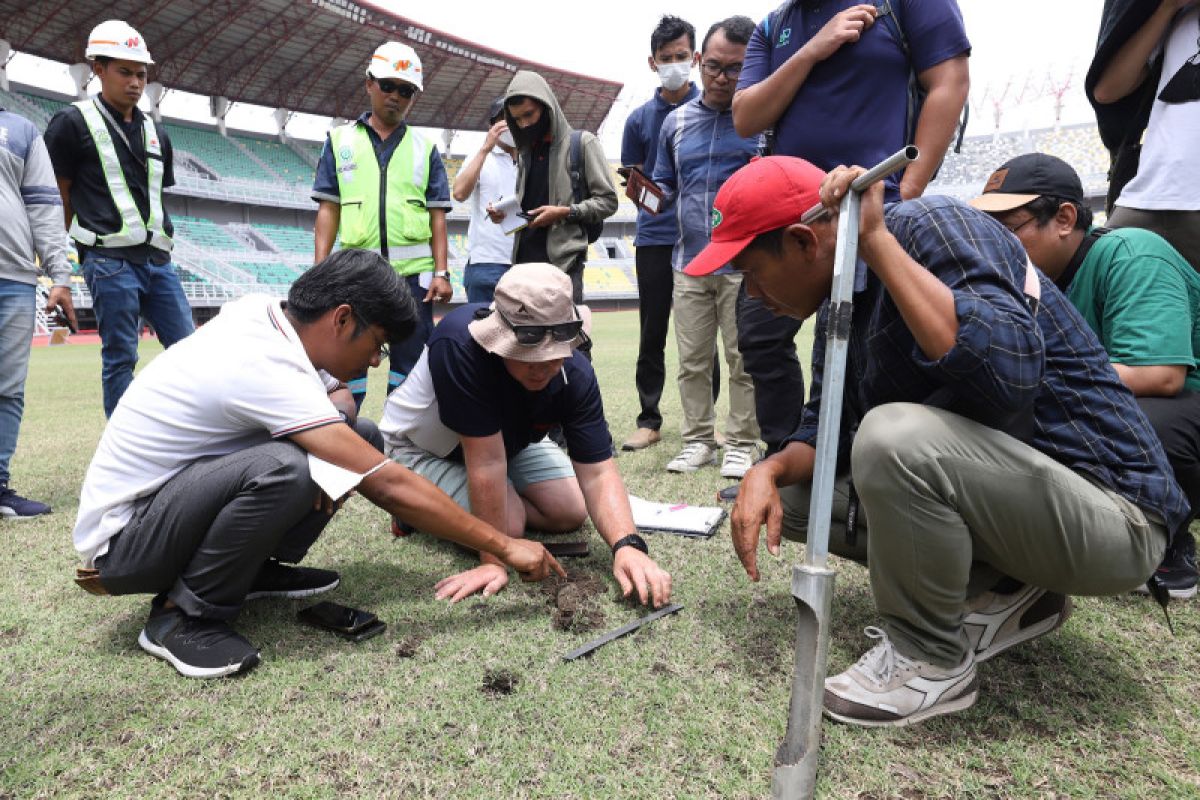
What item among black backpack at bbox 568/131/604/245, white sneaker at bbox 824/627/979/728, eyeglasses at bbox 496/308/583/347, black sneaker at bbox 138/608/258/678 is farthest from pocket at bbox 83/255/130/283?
white sneaker at bbox 824/627/979/728

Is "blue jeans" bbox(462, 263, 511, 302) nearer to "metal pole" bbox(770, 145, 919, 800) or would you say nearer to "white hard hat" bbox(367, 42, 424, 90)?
"white hard hat" bbox(367, 42, 424, 90)

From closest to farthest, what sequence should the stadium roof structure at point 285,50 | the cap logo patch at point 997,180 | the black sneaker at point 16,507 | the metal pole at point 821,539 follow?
the metal pole at point 821,539, the cap logo patch at point 997,180, the black sneaker at point 16,507, the stadium roof structure at point 285,50

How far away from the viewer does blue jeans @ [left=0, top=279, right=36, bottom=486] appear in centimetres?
351

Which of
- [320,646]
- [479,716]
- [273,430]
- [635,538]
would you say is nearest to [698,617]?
[635,538]

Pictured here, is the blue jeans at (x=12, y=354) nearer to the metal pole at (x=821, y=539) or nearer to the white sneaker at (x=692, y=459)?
the white sneaker at (x=692, y=459)

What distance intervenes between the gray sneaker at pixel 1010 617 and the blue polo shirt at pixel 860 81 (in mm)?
1483

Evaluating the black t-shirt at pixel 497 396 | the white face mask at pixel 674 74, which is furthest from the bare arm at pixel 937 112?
the white face mask at pixel 674 74

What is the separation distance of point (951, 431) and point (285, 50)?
1379 inches

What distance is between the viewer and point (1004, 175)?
2.33 meters

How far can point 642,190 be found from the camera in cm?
446

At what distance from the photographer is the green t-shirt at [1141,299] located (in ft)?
7.25

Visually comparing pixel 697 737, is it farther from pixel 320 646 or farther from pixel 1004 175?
pixel 1004 175

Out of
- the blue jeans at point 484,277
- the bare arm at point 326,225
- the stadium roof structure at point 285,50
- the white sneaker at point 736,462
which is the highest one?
the stadium roof structure at point 285,50

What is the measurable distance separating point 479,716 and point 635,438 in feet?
10.2
